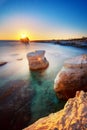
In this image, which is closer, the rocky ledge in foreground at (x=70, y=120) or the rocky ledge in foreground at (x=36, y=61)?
the rocky ledge in foreground at (x=70, y=120)

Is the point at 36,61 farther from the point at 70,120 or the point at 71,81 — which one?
the point at 70,120

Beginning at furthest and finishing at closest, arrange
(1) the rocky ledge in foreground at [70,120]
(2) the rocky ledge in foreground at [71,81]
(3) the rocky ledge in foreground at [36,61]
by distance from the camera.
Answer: (3) the rocky ledge in foreground at [36,61], (2) the rocky ledge in foreground at [71,81], (1) the rocky ledge in foreground at [70,120]

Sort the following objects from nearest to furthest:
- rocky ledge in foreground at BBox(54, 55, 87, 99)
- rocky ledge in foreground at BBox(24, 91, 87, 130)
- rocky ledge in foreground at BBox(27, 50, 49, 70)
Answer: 1. rocky ledge in foreground at BBox(24, 91, 87, 130)
2. rocky ledge in foreground at BBox(54, 55, 87, 99)
3. rocky ledge in foreground at BBox(27, 50, 49, 70)

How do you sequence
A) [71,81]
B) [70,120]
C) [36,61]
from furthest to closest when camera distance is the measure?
A: [36,61], [71,81], [70,120]

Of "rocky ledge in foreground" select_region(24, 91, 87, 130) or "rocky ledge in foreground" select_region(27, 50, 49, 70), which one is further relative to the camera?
"rocky ledge in foreground" select_region(27, 50, 49, 70)

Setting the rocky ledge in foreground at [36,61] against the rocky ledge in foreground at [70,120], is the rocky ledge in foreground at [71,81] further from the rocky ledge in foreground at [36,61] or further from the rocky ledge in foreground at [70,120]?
the rocky ledge in foreground at [36,61]

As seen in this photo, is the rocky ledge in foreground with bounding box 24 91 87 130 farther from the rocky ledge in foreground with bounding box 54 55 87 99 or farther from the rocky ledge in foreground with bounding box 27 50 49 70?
the rocky ledge in foreground with bounding box 27 50 49 70

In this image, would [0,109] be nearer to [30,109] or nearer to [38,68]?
[30,109]

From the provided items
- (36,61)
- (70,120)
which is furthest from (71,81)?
(36,61)

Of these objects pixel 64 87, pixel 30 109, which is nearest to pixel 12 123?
pixel 30 109

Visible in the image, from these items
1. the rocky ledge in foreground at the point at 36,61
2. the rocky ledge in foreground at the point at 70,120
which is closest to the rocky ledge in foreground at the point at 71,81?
the rocky ledge in foreground at the point at 70,120

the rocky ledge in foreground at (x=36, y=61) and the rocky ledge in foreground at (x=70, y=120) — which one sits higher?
the rocky ledge in foreground at (x=70, y=120)

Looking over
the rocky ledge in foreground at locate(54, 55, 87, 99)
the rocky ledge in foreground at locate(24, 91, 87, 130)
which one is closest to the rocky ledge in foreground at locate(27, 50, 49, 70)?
the rocky ledge in foreground at locate(54, 55, 87, 99)

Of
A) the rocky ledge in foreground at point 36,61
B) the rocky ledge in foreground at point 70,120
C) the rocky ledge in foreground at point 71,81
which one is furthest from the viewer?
the rocky ledge in foreground at point 36,61
